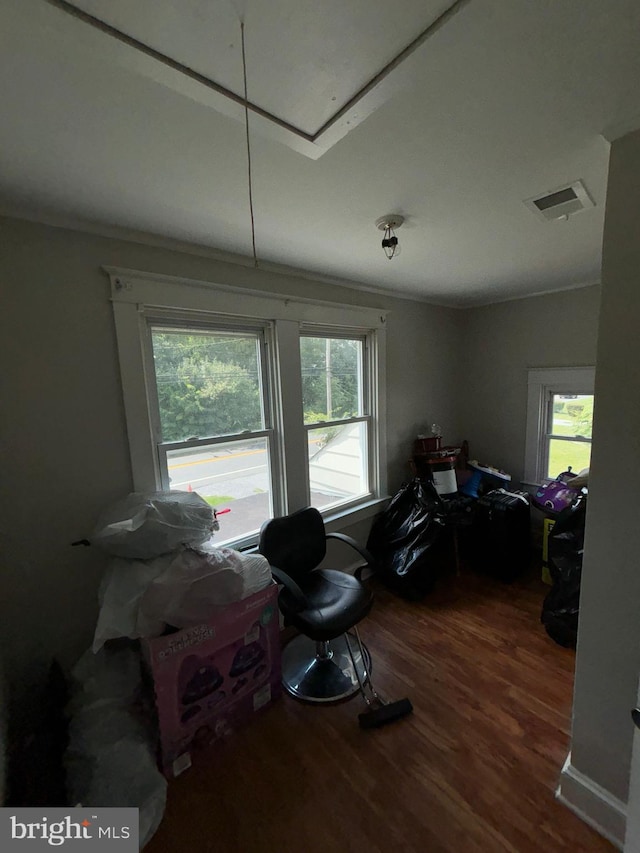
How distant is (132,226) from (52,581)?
5.30ft

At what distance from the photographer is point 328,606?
65.6 inches

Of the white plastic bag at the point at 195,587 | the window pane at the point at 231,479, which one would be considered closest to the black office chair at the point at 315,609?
the white plastic bag at the point at 195,587

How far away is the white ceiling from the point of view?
638mm

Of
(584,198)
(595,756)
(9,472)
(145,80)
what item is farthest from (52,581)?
(584,198)

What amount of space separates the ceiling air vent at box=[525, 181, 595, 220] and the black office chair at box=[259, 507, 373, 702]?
177 cm

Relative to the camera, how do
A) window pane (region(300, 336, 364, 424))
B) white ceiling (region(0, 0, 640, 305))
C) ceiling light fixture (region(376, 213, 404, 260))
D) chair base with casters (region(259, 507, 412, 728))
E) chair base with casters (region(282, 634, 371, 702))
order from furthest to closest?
window pane (region(300, 336, 364, 424)) → chair base with casters (region(282, 634, 371, 702)) → chair base with casters (region(259, 507, 412, 728)) → ceiling light fixture (region(376, 213, 404, 260)) → white ceiling (region(0, 0, 640, 305))

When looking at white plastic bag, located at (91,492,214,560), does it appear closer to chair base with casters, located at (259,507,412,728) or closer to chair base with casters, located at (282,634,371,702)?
chair base with casters, located at (259,507,412,728)

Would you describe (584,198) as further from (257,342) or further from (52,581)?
(52,581)

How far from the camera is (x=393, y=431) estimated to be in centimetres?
283

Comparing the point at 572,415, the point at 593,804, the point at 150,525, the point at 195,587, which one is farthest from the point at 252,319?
the point at 572,415

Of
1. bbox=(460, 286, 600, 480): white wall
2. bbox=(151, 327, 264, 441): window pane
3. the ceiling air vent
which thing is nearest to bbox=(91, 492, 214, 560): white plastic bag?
bbox=(151, 327, 264, 441): window pane

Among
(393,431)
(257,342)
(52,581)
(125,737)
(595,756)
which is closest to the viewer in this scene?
(595,756)

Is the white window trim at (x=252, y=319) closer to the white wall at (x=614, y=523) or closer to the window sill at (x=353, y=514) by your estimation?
the window sill at (x=353, y=514)

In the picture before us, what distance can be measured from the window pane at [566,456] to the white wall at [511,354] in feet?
0.76
